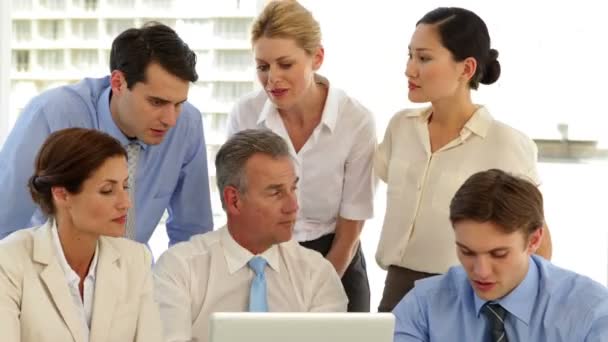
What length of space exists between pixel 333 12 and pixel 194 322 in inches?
83.8

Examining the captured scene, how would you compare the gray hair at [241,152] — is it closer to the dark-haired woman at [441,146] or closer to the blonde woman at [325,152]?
the blonde woman at [325,152]

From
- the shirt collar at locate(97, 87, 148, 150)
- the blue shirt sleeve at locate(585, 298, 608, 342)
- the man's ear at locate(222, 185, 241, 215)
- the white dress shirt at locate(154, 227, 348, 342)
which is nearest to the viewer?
the blue shirt sleeve at locate(585, 298, 608, 342)

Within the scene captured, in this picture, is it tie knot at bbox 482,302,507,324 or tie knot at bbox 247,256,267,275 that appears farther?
tie knot at bbox 247,256,267,275

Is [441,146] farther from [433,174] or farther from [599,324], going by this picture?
[599,324]

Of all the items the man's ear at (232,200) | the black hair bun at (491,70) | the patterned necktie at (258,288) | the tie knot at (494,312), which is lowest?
the patterned necktie at (258,288)

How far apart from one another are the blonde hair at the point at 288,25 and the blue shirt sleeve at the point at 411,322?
0.88 metres

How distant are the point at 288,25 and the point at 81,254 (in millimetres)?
906

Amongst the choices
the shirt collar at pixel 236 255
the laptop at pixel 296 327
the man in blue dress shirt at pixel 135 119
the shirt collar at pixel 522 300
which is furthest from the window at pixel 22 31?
the laptop at pixel 296 327

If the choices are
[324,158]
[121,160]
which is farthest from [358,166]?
[121,160]

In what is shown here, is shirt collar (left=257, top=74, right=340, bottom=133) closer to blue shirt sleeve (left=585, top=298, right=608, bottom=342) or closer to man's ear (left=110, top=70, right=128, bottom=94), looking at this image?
man's ear (left=110, top=70, right=128, bottom=94)

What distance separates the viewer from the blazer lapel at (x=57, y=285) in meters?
2.27

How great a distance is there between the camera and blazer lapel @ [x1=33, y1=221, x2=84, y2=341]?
2.27m

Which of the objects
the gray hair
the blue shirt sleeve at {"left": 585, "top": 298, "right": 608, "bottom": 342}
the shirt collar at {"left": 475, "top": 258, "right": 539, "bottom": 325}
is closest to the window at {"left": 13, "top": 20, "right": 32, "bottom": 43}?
the gray hair

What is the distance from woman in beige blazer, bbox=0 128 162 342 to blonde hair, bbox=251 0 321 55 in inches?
25.9
